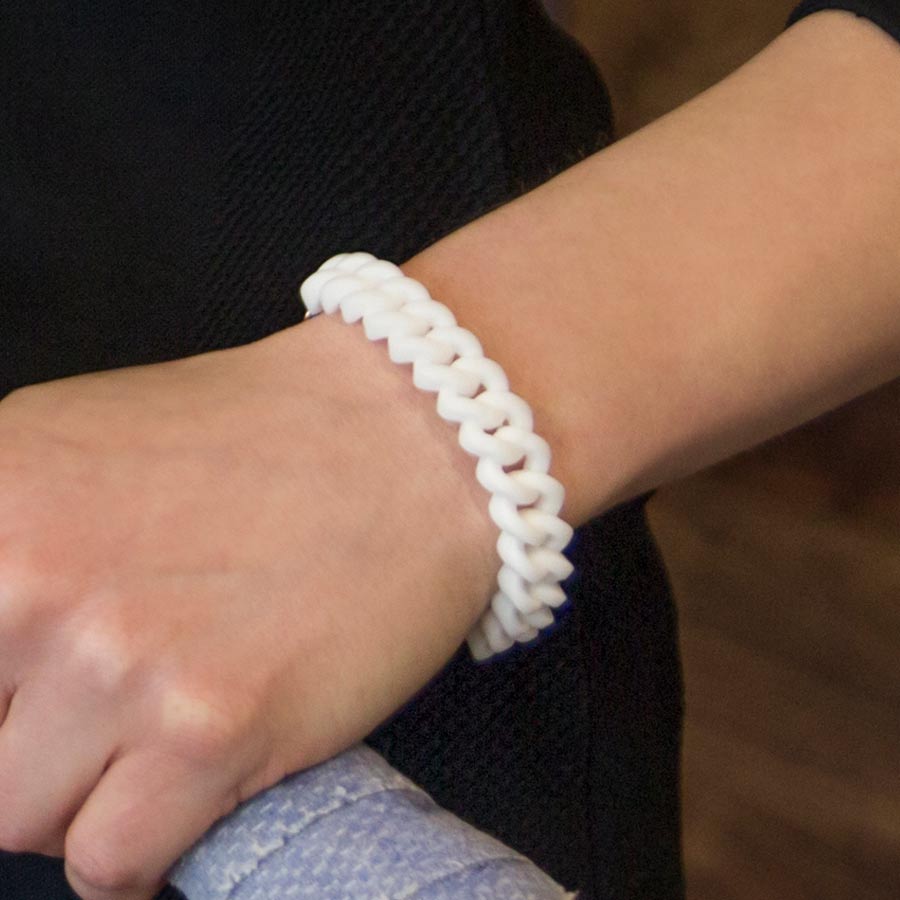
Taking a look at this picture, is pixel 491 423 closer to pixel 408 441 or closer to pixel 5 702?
pixel 408 441

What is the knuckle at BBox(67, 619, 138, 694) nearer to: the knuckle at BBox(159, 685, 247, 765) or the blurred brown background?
the knuckle at BBox(159, 685, 247, 765)

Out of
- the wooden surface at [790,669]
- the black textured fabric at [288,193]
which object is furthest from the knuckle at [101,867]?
the wooden surface at [790,669]

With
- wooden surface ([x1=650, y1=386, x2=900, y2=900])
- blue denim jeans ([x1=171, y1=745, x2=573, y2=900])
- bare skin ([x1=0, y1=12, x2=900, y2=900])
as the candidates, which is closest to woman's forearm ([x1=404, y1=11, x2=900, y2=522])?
bare skin ([x1=0, y1=12, x2=900, y2=900])

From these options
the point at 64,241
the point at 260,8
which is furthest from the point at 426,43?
the point at 64,241

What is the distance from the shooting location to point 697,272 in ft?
1.33

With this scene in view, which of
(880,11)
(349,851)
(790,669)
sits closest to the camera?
(349,851)

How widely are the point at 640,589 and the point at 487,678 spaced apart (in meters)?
0.14

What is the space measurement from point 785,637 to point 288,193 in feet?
3.15

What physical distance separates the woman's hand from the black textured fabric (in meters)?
0.08

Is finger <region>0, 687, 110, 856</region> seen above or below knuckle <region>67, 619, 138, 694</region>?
below

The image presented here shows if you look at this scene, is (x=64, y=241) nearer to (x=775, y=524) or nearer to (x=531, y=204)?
(x=531, y=204)

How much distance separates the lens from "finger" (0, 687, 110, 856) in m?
0.33

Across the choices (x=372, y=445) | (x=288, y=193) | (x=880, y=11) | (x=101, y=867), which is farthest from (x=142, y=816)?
(x=880, y=11)

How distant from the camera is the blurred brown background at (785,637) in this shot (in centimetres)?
112
